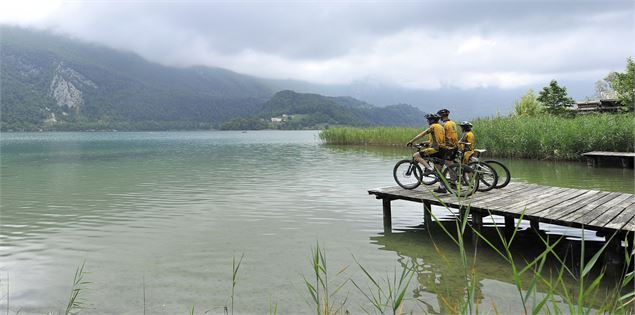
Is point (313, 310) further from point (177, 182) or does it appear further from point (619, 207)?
point (177, 182)

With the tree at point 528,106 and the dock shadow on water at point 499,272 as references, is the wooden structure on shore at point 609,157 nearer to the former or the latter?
the dock shadow on water at point 499,272

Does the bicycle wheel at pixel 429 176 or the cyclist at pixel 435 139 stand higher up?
the cyclist at pixel 435 139

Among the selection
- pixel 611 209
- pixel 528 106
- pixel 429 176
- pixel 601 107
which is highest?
pixel 528 106

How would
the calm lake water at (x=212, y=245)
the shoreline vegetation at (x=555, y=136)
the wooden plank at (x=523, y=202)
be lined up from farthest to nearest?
the shoreline vegetation at (x=555, y=136), the wooden plank at (x=523, y=202), the calm lake water at (x=212, y=245)

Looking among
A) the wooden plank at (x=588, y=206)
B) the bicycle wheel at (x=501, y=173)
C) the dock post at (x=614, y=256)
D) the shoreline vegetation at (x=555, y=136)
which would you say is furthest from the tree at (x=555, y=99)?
the dock post at (x=614, y=256)

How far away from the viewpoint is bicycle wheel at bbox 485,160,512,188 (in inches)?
468

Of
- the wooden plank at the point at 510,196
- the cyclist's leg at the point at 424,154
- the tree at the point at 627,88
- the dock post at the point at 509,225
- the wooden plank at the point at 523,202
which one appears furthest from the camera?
the tree at the point at 627,88

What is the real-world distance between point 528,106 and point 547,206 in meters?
47.1

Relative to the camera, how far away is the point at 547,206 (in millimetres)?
9008

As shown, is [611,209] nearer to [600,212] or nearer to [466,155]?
[600,212]

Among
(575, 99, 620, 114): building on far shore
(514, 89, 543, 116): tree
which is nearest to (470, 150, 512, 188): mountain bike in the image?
(575, 99, 620, 114): building on far shore

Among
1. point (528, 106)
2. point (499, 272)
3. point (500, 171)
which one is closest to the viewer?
point (499, 272)

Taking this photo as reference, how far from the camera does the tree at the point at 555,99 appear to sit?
163 feet

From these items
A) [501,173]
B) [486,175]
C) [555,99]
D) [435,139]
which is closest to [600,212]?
[486,175]
